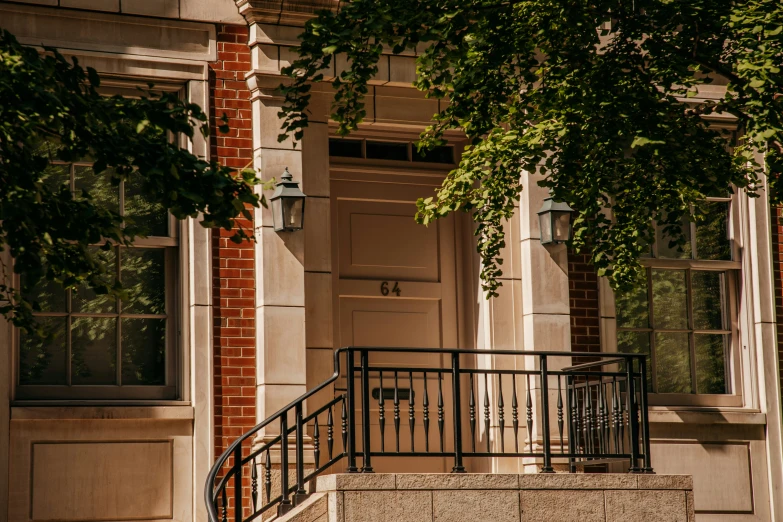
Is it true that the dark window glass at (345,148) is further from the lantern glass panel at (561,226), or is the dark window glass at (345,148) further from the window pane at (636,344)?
the window pane at (636,344)

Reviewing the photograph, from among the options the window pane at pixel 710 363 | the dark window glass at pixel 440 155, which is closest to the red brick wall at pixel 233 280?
the dark window glass at pixel 440 155

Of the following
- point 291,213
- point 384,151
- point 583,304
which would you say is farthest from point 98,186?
point 583,304

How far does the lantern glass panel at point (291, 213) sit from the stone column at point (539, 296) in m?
2.03

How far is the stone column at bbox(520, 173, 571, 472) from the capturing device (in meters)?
10.2

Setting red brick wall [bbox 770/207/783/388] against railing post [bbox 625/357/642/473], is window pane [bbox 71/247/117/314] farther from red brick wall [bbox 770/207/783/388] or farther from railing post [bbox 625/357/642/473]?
red brick wall [bbox 770/207/783/388]

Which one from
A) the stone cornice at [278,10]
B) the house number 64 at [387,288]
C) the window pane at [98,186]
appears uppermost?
the stone cornice at [278,10]

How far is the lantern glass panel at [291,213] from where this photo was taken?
31.6 ft

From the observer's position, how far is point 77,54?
9.41 metres

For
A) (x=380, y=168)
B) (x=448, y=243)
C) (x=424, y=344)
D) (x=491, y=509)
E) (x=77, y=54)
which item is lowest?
(x=491, y=509)

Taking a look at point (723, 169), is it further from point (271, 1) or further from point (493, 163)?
point (271, 1)

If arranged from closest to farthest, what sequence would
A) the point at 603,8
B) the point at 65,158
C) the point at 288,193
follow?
the point at 65,158 → the point at 603,8 → the point at 288,193

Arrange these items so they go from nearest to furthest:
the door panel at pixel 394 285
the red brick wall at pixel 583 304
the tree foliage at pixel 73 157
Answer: the tree foliage at pixel 73 157, the door panel at pixel 394 285, the red brick wall at pixel 583 304

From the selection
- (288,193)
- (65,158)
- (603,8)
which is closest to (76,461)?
(288,193)

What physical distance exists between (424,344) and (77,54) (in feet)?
12.4
